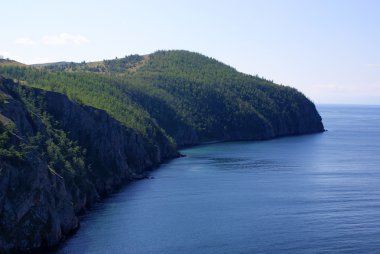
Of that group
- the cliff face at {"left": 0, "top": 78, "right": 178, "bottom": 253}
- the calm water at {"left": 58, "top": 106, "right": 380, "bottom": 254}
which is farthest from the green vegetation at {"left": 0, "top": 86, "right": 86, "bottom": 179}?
the calm water at {"left": 58, "top": 106, "right": 380, "bottom": 254}

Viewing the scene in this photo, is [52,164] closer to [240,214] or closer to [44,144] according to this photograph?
[44,144]

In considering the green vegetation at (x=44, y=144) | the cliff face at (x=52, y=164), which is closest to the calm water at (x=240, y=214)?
the cliff face at (x=52, y=164)

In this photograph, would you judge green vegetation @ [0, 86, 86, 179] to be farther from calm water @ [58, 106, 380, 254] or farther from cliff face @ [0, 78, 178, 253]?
calm water @ [58, 106, 380, 254]

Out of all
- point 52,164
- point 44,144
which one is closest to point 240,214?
point 52,164

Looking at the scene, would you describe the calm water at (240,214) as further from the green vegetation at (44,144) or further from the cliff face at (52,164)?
the green vegetation at (44,144)

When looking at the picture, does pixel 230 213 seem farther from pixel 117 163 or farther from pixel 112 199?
pixel 117 163

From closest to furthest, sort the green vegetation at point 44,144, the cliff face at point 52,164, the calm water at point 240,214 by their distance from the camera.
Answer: the cliff face at point 52,164 → the calm water at point 240,214 → the green vegetation at point 44,144
